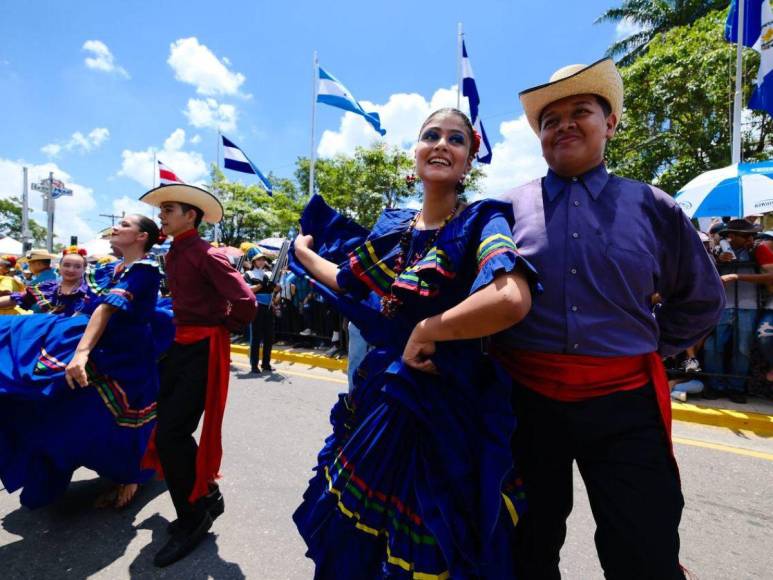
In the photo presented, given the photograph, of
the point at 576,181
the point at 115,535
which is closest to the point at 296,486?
the point at 115,535

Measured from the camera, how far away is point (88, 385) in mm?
2678

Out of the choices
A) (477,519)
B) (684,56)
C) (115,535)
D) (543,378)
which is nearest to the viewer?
(477,519)

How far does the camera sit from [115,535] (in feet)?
8.37

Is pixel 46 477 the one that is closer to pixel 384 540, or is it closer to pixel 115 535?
pixel 115 535

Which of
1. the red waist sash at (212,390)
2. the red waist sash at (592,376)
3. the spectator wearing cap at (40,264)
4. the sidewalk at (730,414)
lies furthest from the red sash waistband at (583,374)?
the spectator wearing cap at (40,264)

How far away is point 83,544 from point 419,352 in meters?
2.39

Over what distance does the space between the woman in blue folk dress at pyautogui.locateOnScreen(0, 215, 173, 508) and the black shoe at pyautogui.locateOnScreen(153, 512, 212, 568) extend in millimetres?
652

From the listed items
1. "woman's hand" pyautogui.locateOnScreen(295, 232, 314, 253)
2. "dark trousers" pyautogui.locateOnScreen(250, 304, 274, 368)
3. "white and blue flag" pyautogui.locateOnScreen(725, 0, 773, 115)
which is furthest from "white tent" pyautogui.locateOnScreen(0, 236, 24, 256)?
"white and blue flag" pyautogui.locateOnScreen(725, 0, 773, 115)

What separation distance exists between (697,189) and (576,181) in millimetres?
5269

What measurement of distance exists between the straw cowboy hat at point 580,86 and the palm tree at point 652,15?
2059 centimetres

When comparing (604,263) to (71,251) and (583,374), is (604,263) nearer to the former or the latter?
(583,374)

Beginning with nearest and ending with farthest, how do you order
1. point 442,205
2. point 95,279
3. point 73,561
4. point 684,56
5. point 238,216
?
point 442,205, point 73,561, point 95,279, point 684,56, point 238,216

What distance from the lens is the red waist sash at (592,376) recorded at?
1.44 meters

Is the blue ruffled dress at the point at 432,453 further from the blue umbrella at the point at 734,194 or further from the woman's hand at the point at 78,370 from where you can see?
the blue umbrella at the point at 734,194
